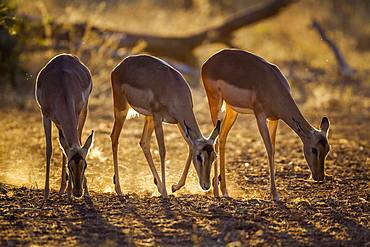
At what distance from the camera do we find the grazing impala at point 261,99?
9.11 metres

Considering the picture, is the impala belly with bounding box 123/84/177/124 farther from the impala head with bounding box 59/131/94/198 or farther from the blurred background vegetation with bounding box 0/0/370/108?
the blurred background vegetation with bounding box 0/0/370/108

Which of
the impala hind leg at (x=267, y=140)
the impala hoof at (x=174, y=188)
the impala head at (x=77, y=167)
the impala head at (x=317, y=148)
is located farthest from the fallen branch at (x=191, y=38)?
the impala head at (x=77, y=167)

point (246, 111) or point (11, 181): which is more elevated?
point (246, 111)

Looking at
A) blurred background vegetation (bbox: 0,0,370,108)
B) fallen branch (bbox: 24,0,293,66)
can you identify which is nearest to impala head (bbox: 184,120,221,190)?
blurred background vegetation (bbox: 0,0,370,108)

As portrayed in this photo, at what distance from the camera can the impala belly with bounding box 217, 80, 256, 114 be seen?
9414 mm

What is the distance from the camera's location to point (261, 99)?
9.28 metres

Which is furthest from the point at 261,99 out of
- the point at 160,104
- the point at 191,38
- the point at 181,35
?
the point at 181,35

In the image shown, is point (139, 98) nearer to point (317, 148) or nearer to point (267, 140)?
point (267, 140)

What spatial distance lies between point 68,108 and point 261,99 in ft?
7.31

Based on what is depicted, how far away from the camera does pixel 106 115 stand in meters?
15.7

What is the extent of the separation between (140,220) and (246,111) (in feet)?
7.69

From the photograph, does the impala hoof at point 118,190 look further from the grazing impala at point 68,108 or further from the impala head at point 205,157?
the impala head at point 205,157

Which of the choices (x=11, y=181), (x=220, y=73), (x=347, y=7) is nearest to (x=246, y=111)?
(x=220, y=73)

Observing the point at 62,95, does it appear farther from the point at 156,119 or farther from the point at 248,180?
the point at 248,180
